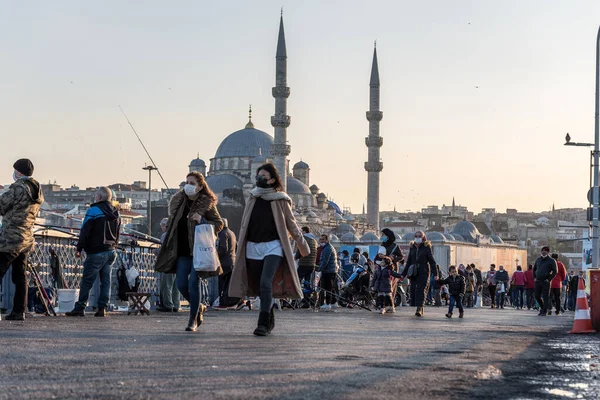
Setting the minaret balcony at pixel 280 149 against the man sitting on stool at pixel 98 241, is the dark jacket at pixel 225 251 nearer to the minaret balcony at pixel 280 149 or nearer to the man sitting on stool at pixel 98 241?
the man sitting on stool at pixel 98 241

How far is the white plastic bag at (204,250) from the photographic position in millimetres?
8906

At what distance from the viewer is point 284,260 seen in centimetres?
876

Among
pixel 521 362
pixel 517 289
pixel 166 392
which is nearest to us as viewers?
pixel 166 392

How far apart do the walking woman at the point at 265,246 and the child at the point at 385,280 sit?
774cm

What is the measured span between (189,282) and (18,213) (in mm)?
1865

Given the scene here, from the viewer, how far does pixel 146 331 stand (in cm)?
886

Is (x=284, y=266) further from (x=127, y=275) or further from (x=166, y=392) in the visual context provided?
(x=127, y=275)

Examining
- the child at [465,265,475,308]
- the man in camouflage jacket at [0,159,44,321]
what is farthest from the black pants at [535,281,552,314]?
the man in camouflage jacket at [0,159,44,321]

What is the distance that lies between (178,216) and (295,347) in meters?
2.19

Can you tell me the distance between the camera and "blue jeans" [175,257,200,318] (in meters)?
9.04

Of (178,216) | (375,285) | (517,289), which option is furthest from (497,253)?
(178,216)

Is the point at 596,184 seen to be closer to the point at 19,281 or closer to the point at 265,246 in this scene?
the point at 19,281

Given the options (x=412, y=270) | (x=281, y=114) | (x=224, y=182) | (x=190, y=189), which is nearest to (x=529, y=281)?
(x=412, y=270)

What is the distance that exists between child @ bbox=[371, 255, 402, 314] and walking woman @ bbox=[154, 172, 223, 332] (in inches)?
291
